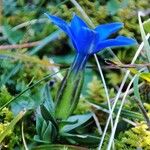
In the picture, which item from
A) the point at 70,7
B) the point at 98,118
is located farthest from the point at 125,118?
the point at 70,7

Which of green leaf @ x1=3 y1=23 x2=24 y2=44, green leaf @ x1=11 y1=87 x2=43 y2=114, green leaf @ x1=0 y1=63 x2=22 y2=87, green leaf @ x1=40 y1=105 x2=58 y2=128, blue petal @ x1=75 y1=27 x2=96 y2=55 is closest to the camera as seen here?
blue petal @ x1=75 y1=27 x2=96 y2=55

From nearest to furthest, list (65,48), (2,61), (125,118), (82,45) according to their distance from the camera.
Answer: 1. (82,45)
2. (125,118)
3. (2,61)
4. (65,48)

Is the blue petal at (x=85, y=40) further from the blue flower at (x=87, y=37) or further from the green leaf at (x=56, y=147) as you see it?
the green leaf at (x=56, y=147)

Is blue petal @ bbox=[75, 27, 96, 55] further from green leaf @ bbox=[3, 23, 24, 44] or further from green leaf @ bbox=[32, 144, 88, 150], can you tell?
green leaf @ bbox=[3, 23, 24, 44]

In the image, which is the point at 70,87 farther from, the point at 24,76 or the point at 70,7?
the point at 70,7

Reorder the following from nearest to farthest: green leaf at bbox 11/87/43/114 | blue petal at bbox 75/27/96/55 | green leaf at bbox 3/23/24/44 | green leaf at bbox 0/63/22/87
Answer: blue petal at bbox 75/27/96/55, green leaf at bbox 11/87/43/114, green leaf at bbox 0/63/22/87, green leaf at bbox 3/23/24/44

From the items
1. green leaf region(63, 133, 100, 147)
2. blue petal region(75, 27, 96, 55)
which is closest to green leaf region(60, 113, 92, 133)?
green leaf region(63, 133, 100, 147)

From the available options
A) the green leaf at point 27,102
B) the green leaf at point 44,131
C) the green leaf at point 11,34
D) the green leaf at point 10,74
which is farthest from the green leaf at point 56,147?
the green leaf at point 11,34

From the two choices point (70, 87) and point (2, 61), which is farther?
point (2, 61)
